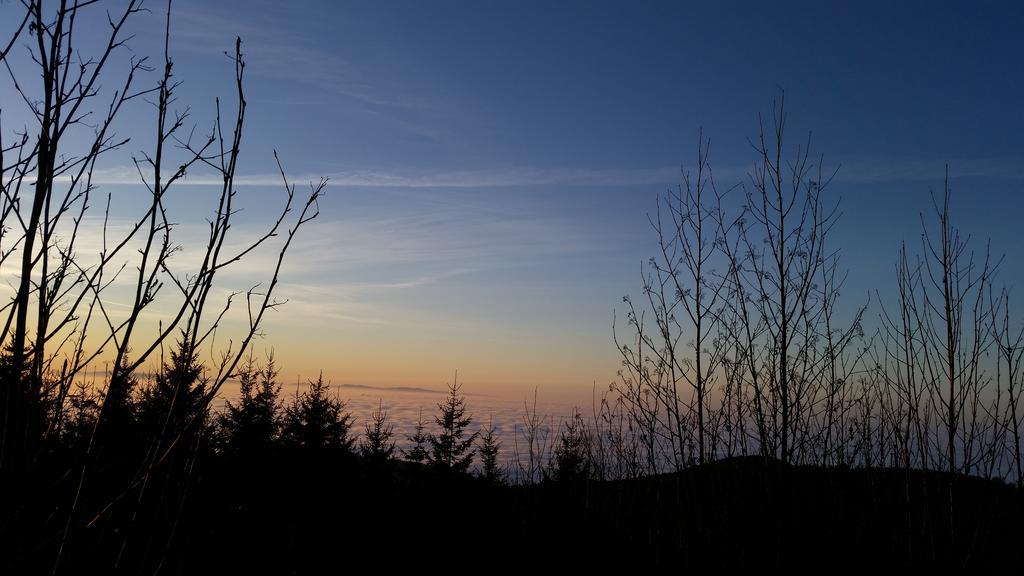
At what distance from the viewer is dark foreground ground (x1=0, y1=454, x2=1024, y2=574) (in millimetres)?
5426

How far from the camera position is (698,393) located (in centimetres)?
550

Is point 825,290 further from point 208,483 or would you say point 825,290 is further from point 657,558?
point 208,483

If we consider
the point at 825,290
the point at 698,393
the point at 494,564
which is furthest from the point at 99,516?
the point at 494,564

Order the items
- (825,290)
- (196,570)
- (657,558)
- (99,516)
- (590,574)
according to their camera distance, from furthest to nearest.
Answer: (590,574) < (657,558) < (825,290) < (196,570) < (99,516)

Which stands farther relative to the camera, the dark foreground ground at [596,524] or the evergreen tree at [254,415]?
the evergreen tree at [254,415]

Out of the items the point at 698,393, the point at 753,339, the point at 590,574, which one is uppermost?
the point at 753,339

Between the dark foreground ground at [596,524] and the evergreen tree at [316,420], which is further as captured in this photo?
the evergreen tree at [316,420]

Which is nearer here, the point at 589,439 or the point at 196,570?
the point at 196,570

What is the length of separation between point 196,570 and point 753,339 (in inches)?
178

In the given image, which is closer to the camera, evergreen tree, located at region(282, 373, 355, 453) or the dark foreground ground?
the dark foreground ground

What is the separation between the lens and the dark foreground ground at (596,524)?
5.43 metres

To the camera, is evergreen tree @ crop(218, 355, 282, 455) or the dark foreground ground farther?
evergreen tree @ crop(218, 355, 282, 455)

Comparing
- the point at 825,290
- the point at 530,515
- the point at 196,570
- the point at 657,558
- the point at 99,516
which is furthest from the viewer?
the point at 530,515

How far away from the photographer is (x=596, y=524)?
8031 mm
